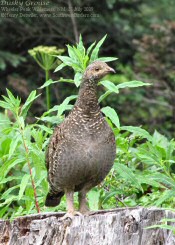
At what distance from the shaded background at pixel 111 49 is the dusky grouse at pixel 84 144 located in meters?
6.10

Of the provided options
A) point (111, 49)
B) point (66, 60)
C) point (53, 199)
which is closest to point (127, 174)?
point (53, 199)

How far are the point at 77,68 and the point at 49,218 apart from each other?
61.5 inches

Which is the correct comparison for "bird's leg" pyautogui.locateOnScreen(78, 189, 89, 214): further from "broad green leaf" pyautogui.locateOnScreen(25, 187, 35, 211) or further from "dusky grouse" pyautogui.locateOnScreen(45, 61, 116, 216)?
"broad green leaf" pyautogui.locateOnScreen(25, 187, 35, 211)

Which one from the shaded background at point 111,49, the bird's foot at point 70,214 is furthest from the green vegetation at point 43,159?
the shaded background at point 111,49

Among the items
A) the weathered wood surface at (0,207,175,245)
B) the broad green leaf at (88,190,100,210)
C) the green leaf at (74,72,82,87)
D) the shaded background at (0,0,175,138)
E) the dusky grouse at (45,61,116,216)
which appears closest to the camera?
the weathered wood surface at (0,207,175,245)

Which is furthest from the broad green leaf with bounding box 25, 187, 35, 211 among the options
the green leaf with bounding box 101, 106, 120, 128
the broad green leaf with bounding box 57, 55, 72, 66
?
the broad green leaf with bounding box 57, 55, 72, 66

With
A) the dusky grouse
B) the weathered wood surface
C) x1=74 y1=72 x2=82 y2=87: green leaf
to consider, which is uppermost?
x1=74 y1=72 x2=82 y2=87: green leaf

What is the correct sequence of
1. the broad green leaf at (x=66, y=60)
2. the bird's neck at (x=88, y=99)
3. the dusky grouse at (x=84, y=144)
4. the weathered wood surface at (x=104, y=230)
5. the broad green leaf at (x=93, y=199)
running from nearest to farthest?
the weathered wood surface at (x=104, y=230) → the dusky grouse at (x=84, y=144) → the bird's neck at (x=88, y=99) → the broad green leaf at (x=66, y=60) → the broad green leaf at (x=93, y=199)

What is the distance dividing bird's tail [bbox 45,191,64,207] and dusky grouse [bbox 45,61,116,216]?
0.33 m

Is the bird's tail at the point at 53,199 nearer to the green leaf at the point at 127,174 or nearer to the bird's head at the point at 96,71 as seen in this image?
the green leaf at the point at 127,174

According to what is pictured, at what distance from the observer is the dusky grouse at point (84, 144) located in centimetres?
638

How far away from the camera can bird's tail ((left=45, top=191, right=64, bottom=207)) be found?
6.98m

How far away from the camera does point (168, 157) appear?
21.1 ft

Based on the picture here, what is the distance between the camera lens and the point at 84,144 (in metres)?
6.37
